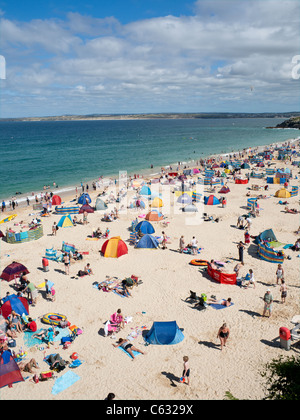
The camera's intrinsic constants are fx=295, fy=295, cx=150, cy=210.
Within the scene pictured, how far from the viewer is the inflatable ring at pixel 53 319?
10430 mm

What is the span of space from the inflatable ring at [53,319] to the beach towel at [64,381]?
2.24 metres

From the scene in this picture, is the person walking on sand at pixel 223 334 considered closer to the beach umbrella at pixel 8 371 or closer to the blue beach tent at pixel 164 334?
the blue beach tent at pixel 164 334

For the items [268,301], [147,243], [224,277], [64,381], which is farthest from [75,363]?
[147,243]

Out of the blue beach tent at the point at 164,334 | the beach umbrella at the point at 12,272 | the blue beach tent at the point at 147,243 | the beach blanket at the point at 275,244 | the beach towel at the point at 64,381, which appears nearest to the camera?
the beach towel at the point at 64,381

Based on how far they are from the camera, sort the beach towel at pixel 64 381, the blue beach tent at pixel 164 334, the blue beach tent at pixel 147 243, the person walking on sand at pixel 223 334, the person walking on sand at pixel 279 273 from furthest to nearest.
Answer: the blue beach tent at pixel 147 243 < the person walking on sand at pixel 279 273 < the blue beach tent at pixel 164 334 < the person walking on sand at pixel 223 334 < the beach towel at pixel 64 381

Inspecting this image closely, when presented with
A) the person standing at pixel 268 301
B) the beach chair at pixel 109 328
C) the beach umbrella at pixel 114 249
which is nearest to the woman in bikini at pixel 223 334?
the person standing at pixel 268 301

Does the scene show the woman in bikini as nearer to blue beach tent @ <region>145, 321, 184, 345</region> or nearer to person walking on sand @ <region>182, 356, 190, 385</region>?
blue beach tent @ <region>145, 321, 184, 345</region>

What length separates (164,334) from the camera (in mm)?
9648

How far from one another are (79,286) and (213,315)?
234 inches

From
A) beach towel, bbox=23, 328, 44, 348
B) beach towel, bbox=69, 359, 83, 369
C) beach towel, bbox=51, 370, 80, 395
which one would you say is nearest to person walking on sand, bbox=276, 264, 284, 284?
beach towel, bbox=69, 359, 83, 369

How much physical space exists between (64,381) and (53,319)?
2.71 meters

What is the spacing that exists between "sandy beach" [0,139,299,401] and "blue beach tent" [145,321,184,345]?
0.21 meters

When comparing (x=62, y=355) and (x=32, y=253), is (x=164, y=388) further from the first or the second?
(x=32, y=253)

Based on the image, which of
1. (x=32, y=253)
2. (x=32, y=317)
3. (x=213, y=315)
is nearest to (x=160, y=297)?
(x=213, y=315)
